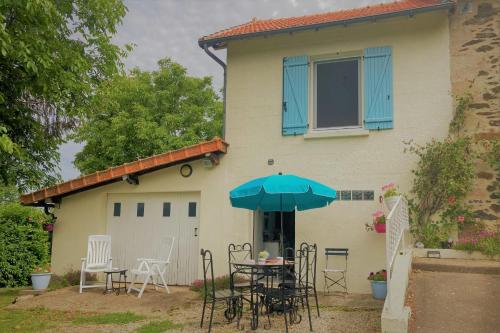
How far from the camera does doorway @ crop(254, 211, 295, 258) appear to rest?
9875 mm

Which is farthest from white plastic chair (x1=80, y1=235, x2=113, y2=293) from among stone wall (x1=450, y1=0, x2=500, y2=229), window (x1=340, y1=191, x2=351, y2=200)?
stone wall (x1=450, y1=0, x2=500, y2=229)

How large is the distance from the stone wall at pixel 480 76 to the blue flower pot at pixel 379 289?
2084 mm

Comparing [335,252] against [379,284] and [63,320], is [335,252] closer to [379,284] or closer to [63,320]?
[379,284]

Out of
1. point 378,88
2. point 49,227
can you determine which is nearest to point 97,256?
point 49,227

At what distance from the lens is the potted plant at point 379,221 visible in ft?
26.6

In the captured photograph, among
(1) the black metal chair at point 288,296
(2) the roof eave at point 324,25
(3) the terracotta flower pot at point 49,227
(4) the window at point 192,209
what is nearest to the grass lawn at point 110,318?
(1) the black metal chair at point 288,296

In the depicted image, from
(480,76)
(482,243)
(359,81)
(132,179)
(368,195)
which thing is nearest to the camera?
(482,243)

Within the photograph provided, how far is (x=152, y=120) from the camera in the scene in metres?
20.7

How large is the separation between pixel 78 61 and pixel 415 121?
584 centimetres

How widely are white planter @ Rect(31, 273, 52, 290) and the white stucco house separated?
0.89m

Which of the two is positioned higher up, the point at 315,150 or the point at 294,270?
the point at 315,150

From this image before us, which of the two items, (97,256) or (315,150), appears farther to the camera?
(97,256)

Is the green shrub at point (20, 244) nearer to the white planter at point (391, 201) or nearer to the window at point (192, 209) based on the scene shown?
the window at point (192, 209)

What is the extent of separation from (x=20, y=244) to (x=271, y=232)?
6.22 metres
